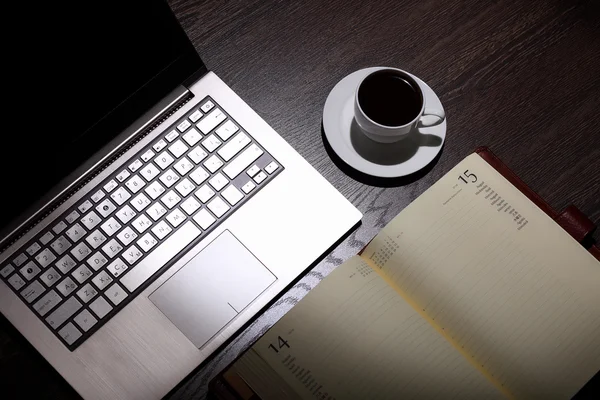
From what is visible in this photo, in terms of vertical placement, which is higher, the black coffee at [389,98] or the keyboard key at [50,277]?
the keyboard key at [50,277]

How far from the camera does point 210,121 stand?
0.66m

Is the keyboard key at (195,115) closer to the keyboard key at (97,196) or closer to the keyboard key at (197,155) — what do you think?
the keyboard key at (197,155)

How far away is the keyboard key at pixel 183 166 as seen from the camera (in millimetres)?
648

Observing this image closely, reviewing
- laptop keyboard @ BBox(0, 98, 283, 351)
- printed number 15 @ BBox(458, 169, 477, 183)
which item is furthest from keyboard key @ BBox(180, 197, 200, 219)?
printed number 15 @ BBox(458, 169, 477, 183)

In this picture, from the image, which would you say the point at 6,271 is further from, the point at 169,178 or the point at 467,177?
the point at 467,177

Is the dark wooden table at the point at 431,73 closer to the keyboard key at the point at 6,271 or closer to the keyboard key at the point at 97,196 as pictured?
the keyboard key at the point at 6,271

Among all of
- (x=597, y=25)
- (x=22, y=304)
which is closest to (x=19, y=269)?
(x=22, y=304)

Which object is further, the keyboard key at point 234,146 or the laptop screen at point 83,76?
the keyboard key at point 234,146

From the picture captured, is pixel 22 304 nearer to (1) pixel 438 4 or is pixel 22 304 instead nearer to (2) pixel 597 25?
(1) pixel 438 4

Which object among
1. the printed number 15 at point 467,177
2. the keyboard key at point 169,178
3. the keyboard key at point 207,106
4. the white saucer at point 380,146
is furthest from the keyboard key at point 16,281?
the printed number 15 at point 467,177

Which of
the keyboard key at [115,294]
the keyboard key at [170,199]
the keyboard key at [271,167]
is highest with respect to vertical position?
the keyboard key at [170,199]

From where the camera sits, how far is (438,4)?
0.74 metres

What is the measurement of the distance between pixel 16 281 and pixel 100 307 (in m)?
0.11

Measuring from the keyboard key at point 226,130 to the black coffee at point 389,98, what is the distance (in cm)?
17
